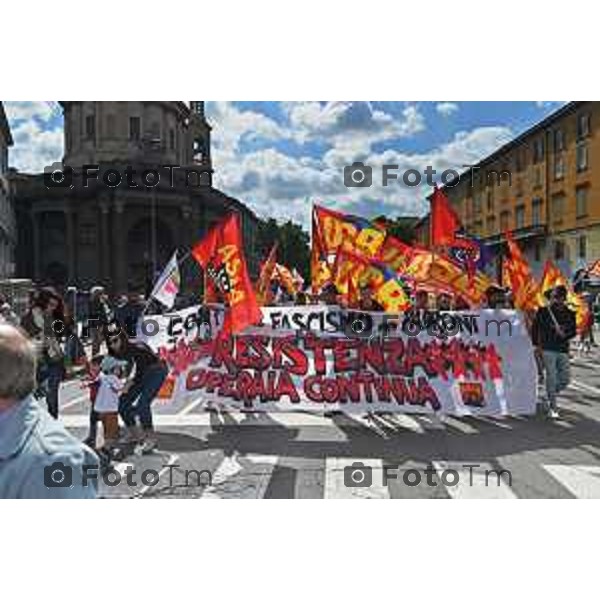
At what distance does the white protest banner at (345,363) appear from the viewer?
25.2 ft

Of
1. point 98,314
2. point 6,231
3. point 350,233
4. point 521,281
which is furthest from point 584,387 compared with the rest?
point 6,231

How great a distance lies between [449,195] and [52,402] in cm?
424

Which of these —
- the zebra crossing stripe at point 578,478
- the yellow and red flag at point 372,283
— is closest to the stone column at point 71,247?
the yellow and red flag at point 372,283

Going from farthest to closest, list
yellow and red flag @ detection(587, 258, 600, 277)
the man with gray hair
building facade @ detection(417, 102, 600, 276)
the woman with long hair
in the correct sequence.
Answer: yellow and red flag @ detection(587, 258, 600, 277) → the woman with long hair → building facade @ detection(417, 102, 600, 276) → the man with gray hair

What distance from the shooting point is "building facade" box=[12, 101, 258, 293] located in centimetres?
544

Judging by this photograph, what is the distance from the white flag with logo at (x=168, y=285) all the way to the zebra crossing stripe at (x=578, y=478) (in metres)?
3.79

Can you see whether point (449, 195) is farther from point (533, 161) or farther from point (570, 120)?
point (570, 120)

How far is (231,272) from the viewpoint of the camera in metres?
7.32

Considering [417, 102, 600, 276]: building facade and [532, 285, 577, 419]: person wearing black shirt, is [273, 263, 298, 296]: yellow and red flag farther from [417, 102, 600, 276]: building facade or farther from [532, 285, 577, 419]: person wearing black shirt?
[532, 285, 577, 419]: person wearing black shirt

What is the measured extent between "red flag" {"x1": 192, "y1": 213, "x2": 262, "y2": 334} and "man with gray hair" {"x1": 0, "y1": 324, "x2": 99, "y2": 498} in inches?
194

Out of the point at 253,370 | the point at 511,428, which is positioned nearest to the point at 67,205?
the point at 253,370

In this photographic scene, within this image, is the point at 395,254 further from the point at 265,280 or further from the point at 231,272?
the point at 231,272

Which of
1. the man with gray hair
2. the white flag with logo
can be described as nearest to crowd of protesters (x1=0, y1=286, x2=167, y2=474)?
the white flag with logo

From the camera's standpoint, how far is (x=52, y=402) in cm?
724
